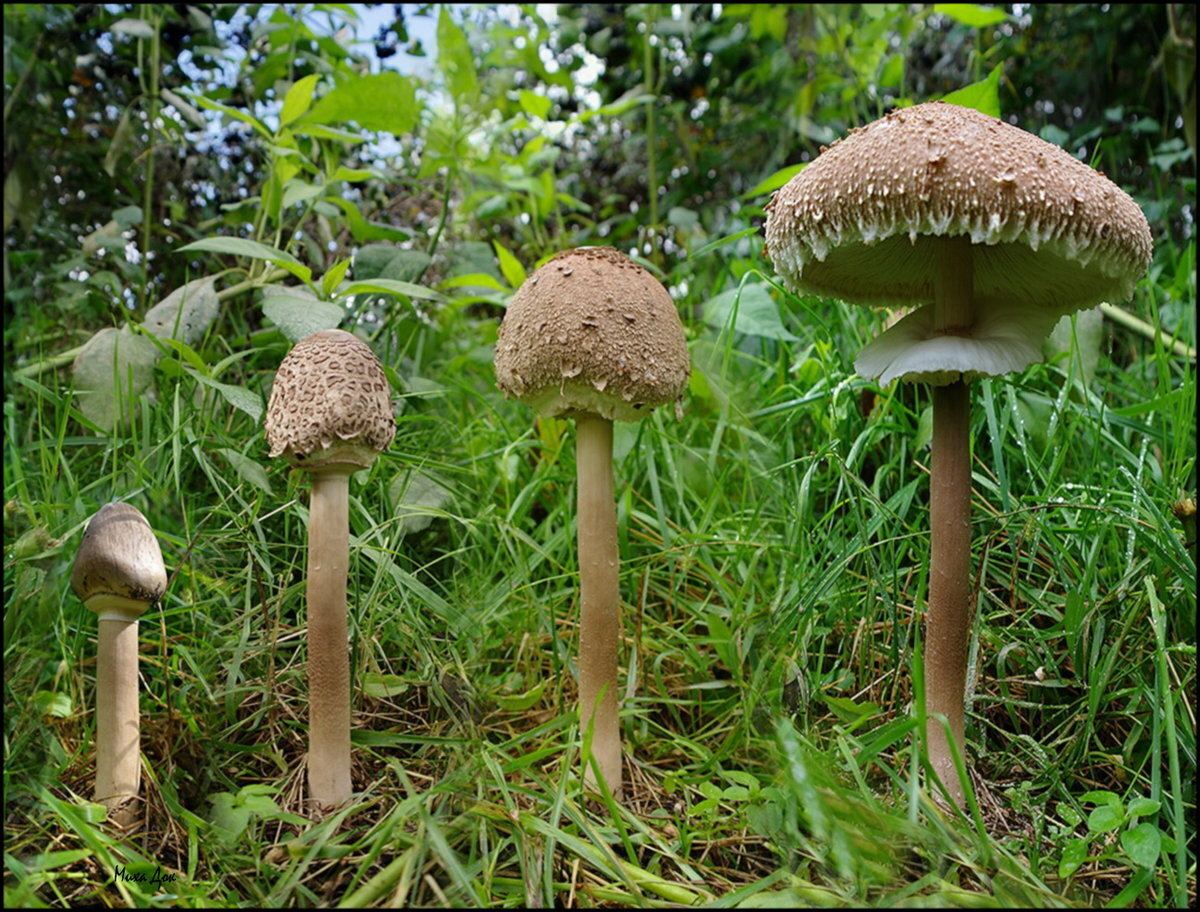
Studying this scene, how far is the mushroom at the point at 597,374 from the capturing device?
6.23 ft

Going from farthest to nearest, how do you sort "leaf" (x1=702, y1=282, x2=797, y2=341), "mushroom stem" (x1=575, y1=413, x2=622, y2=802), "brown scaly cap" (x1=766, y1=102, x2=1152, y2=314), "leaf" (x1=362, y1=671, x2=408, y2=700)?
"leaf" (x1=702, y1=282, x2=797, y2=341) < "leaf" (x1=362, y1=671, x2=408, y2=700) < "mushroom stem" (x1=575, y1=413, x2=622, y2=802) < "brown scaly cap" (x1=766, y1=102, x2=1152, y2=314)

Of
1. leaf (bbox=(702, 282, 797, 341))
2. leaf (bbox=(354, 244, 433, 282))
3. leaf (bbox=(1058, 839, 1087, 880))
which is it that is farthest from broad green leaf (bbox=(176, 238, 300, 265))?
leaf (bbox=(1058, 839, 1087, 880))

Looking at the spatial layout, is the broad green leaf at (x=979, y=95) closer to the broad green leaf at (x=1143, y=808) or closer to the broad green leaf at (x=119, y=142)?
the broad green leaf at (x=1143, y=808)

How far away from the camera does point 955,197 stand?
155 centimetres

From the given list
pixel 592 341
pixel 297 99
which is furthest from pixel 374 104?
pixel 592 341

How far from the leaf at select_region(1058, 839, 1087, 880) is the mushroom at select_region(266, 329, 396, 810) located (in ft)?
4.83

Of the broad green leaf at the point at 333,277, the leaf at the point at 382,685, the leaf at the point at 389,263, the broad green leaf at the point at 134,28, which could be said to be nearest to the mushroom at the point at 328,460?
the leaf at the point at 382,685

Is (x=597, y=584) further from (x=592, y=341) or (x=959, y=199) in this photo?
(x=959, y=199)

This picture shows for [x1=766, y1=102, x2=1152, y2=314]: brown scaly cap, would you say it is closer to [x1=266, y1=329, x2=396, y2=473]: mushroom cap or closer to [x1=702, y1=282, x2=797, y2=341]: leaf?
[x1=266, y1=329, x2=396, y2=473]: mushroom cap

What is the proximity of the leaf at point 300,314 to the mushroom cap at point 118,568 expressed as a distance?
70cm

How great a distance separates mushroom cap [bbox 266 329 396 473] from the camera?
176 cm

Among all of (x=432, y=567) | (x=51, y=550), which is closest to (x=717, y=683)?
(x=432, y=567)

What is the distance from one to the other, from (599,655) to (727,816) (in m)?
0.46

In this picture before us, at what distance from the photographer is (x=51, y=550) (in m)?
2.13
